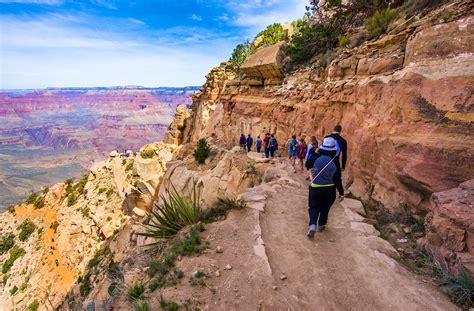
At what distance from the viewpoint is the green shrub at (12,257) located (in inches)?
993

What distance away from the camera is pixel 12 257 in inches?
1022

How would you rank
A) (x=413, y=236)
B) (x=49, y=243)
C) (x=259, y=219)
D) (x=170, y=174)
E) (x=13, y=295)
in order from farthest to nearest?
1. (x=49, y=243)
2. (x=13, y=295)
3. (x=170, y=174)
4. (x=259, y=219)
5. (x=413, y=236)

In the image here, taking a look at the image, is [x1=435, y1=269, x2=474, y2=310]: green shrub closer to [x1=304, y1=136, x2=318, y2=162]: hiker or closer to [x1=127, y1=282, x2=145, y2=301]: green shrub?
[x1=304, y1=136, x2=318, y2=162]: hiker

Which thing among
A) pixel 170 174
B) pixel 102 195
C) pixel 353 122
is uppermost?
pixel 353 122

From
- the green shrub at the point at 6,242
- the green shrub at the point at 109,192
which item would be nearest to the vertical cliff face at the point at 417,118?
the green shrub at the point at 109,192

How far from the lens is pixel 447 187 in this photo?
4.55 meters

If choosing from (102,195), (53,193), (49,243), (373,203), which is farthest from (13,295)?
(373,203)

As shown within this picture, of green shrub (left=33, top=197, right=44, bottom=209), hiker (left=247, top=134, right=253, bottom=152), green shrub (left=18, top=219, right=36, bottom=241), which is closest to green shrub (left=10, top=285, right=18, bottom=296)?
green shrub (left=18, top=219, right=36, bottom=241)

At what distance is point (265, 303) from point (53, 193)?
128 feet

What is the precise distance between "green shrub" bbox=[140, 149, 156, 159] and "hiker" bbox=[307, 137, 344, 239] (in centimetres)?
2396

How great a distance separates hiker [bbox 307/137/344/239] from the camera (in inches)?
187

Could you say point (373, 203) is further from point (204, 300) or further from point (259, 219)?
point (204, 300)

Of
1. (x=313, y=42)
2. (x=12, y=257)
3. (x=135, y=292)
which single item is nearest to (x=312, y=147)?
(x=135, y=292)

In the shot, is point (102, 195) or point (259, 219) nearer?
point (259, 219)
